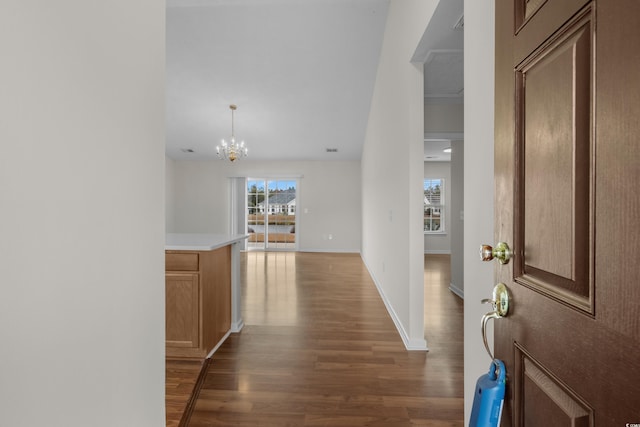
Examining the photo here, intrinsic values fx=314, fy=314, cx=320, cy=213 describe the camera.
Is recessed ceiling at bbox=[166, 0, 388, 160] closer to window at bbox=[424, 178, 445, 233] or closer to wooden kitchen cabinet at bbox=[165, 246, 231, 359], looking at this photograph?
window at bbox=[424, 178, 445, 233]

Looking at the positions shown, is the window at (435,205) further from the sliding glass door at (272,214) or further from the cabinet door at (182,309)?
the cabinet door at (182,309)

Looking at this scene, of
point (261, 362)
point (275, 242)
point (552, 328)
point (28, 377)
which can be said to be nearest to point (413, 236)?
point (261, 362)

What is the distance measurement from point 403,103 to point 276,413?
2526 millimetres

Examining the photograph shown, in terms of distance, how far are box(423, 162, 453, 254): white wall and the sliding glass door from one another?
362 cm

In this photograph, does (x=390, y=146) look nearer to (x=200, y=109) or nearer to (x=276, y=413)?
(x=276, y=413)

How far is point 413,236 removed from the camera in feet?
8.28

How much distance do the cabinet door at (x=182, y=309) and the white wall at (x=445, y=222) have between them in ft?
23.6

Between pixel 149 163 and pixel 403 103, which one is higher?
pixel 403 103

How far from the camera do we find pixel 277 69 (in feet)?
16.1

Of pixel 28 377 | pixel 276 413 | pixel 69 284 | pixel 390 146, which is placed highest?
pixel 390 146

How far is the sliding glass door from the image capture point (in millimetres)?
8398

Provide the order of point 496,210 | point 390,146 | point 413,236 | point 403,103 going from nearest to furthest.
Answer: point 496,210
point 413,236
point 403,103
point 390,146

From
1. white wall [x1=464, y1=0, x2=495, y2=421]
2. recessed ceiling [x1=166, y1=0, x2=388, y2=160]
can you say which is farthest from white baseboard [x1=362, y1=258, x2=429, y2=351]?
recessed ceiling [x1=166, y1=0, x2=388, y2=160]

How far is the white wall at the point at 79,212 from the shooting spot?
0.56 m
